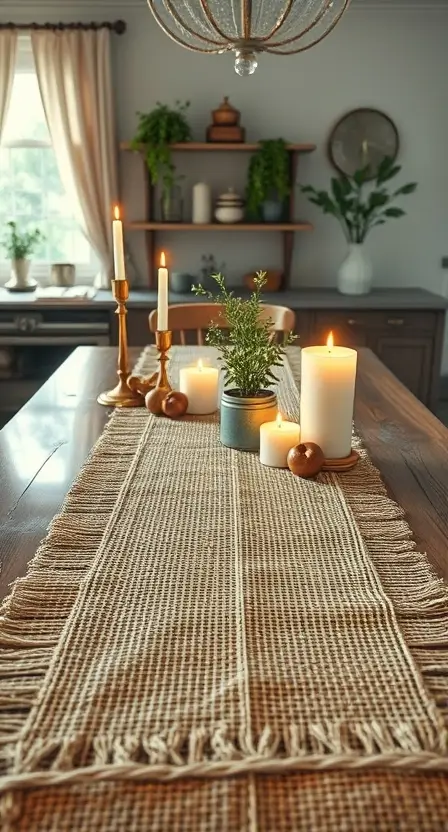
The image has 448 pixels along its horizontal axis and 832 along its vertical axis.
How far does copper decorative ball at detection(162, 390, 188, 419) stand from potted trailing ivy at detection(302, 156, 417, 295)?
2.38 m

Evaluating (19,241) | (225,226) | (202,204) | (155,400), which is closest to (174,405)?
(155,400)

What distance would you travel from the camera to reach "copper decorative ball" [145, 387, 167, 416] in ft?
5.07

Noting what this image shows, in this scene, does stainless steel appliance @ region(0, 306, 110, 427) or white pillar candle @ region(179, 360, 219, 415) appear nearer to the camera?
white pillar candle @ region(179, 360, 219, 415)

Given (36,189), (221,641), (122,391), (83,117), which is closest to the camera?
(221,641)

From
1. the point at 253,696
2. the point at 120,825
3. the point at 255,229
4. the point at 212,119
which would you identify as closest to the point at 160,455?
the point at 253,696

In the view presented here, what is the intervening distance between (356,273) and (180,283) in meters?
0.89

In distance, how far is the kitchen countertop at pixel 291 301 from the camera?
134 inches

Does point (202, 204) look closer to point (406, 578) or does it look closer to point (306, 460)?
point (306, 460)

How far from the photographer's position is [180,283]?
3.62 metres

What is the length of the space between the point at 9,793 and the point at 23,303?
3.08 m

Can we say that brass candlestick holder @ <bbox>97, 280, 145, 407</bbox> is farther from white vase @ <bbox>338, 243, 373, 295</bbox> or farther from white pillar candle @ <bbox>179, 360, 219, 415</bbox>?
white vase @ <bbox>338, 243, 373, 295</bbox>

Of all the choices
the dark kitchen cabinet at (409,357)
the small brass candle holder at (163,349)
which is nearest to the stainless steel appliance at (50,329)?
the dark kitchen cabinet at (409,357)

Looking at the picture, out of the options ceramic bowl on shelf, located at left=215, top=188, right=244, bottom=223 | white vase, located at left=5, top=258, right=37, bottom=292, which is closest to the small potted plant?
white vase, located at left=5, top=258, right=37, bottom=292

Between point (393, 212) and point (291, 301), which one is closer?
point (291, 301)
